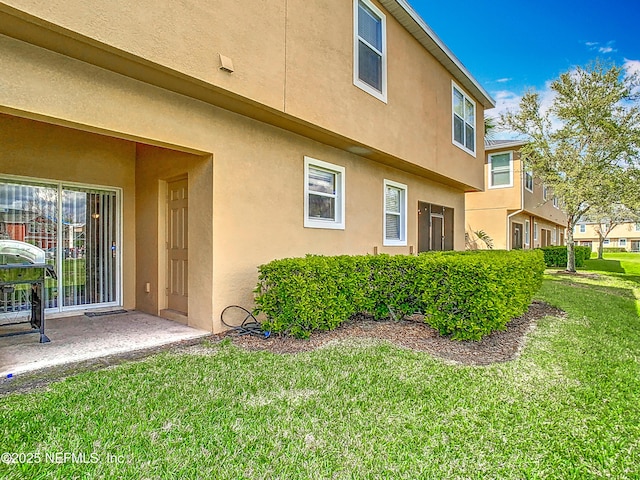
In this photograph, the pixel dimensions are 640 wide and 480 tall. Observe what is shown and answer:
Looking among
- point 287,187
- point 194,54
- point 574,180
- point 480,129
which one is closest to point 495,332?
point 287,187

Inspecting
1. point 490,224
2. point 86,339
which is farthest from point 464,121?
point 86,339

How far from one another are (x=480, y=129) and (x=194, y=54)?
431 inches

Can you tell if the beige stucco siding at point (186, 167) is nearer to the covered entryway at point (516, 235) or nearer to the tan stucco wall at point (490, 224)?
the tan stucco wall at point (490, 224)

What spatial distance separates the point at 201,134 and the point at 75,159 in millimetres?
2951

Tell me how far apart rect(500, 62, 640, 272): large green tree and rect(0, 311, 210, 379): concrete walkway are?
15223 millimetres

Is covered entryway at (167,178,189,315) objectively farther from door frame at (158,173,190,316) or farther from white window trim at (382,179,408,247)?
white window trim at (382,179,408,247)

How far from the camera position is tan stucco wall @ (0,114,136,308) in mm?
5871

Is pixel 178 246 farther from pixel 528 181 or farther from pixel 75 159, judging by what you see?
pixel 528 181

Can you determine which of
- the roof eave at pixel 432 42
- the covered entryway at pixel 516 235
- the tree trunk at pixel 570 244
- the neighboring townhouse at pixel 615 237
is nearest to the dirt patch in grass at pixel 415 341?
the roof eave at pixel 432 42

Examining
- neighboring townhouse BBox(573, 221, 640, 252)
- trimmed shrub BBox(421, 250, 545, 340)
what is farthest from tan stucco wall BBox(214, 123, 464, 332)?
neighboring townhouse BBox(573, 221, 640, 252)

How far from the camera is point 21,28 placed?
11.1 ft

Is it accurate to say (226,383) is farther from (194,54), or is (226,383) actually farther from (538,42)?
(538,42)

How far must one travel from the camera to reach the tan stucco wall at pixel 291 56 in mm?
3789

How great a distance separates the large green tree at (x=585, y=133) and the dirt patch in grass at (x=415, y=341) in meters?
11.0
